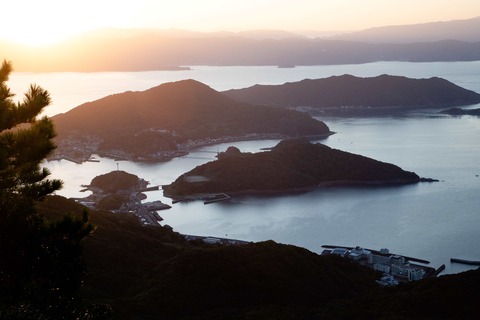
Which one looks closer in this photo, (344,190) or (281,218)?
(281,218)

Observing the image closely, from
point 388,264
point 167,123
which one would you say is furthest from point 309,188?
point 167,123

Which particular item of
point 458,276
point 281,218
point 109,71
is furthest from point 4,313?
point 109,71

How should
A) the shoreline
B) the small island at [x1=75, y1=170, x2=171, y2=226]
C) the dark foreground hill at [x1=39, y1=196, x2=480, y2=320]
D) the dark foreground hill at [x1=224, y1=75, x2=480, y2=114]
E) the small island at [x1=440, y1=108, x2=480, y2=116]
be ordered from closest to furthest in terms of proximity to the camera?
the dark foreground hill at [x1=39, y1=196, x2=480, y2=320] → the small island at [x1=75, y1=170, x2=171, y2=226] → the shoreline → the small island at [x1=440, y1=108, x2=480, y2=116] → the dark foreground hill at [x1=224, y1=75, x2=480, y2=114]

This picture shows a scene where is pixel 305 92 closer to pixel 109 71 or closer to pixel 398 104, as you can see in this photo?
pixel 398 104

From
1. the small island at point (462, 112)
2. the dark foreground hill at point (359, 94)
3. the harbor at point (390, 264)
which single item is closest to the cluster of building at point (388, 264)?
the harbor at point (390, 264)

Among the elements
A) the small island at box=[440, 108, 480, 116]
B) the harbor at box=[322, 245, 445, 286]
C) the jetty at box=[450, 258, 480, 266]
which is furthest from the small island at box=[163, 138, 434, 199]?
the small island at box=[440, 108, 480, 116]

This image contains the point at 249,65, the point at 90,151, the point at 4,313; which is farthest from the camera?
the point at 249,65

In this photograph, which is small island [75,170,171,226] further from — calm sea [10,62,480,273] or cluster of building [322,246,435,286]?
cluster of building [322,246,435,286]
